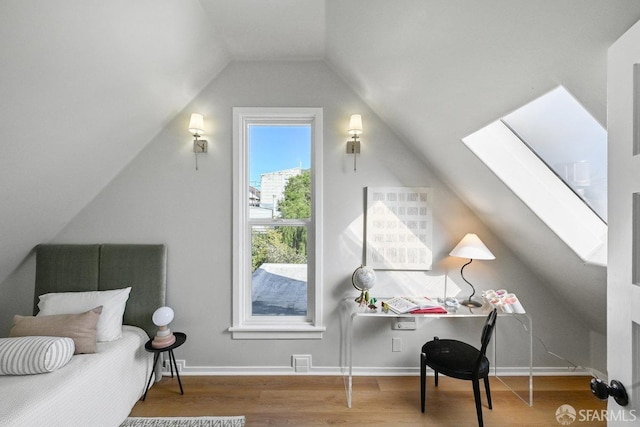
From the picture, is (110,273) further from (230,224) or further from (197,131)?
(197,131)

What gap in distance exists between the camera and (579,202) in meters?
1.68

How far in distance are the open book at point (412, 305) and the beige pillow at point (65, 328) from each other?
202cm

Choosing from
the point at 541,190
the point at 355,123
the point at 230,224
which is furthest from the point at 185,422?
the point at 541,190

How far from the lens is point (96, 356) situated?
5.37 ft

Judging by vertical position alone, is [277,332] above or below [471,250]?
below

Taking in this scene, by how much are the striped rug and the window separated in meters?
0.65

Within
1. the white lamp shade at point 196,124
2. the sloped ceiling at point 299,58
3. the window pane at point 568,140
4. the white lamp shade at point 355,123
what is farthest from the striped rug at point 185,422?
the window pane at point 568,140

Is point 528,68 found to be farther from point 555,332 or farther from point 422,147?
point 555,332

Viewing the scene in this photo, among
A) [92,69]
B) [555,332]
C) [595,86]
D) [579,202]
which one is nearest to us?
[595,86]

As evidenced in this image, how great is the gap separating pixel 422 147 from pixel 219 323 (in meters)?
2.22

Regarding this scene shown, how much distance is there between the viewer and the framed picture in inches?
87.5

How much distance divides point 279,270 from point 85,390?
1.38m

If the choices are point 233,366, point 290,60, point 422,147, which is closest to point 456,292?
point 422,147

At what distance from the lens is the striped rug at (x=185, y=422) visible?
1.70 metres
